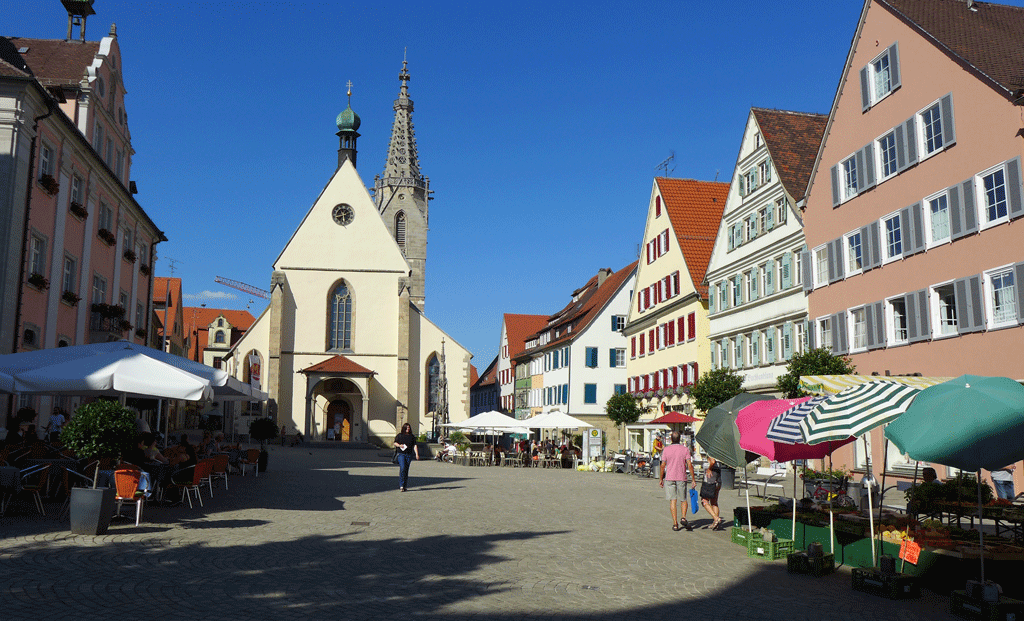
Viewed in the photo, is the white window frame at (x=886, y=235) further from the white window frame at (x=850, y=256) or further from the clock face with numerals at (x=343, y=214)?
the clock face with numerals at (x=343, y=214)

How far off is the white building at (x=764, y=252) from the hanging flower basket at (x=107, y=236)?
22.3 m

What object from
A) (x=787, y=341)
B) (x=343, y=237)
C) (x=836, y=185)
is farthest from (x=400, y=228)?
(x=836, y=185)

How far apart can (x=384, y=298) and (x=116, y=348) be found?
116 feet

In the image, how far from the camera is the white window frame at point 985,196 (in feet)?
63.5

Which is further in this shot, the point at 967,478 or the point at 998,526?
the point at 967,478

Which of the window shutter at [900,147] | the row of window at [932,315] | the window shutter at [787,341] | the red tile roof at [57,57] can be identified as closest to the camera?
the row of window at [932,315]

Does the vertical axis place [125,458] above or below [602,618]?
above

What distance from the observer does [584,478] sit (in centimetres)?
2667

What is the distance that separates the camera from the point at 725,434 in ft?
40.9

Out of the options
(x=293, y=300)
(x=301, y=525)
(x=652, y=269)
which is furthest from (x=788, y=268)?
(x=293, y=300)

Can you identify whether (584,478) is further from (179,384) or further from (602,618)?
(602,618)

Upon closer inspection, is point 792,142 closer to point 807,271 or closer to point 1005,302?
point 807,271

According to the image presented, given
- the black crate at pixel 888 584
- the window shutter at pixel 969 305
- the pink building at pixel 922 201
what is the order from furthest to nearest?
1. the window shutter at pixel 969 305
2. the pink building at pixel 922 201
3. the black crate at pixel 888 584

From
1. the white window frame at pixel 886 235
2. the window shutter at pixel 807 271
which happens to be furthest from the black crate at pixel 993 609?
the window shutter at pixel 807 271
